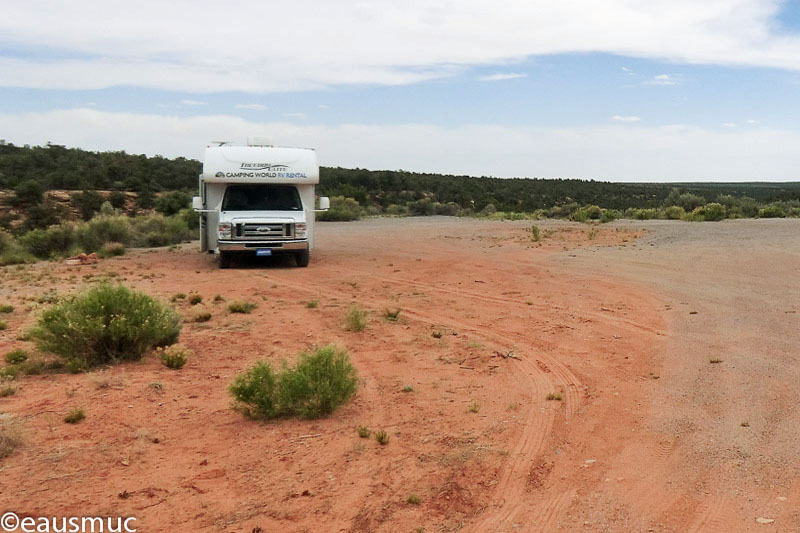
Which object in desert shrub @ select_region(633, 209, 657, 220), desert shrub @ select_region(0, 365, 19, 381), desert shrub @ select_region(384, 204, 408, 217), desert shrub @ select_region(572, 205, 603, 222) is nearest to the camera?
desert shrub @ select_region(0, 365, 19, 381)

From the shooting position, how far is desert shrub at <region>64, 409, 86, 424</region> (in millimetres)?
6133

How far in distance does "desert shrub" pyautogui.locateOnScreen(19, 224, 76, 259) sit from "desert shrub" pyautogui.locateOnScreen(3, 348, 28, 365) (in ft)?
46.9

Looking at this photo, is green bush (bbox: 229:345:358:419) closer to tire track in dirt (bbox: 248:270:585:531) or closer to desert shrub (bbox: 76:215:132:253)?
tire track in dirt (bbox: 248:270:585:531)

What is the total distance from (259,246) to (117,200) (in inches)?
1028

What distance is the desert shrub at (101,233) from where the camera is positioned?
2206cm

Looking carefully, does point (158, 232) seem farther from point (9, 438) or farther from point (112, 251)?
point (9, 438)

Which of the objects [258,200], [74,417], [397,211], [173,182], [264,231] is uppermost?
[173,182]

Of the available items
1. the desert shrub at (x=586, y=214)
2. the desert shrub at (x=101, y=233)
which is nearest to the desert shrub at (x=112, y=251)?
the desert shrub at (x=101, y=233)

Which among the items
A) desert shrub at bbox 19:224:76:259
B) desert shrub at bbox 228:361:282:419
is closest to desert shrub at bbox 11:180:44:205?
desert shrub at bbox 19:224:76:259

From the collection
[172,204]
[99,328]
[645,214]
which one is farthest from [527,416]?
[172,204]

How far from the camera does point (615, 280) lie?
552 inches

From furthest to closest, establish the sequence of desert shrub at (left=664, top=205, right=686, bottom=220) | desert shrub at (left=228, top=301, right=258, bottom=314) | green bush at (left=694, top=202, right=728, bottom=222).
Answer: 1. desert shrub at (left=664, top=205, right=686, bottom=220)
2. green bush at (left=694, top=202, right=728, bottom=222)
3. desert shrub at (left=228, top=301, right=258, bottom=314)

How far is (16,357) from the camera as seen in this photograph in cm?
812

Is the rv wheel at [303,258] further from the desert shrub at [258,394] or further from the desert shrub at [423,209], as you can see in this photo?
the desert shrub at [423,209]
